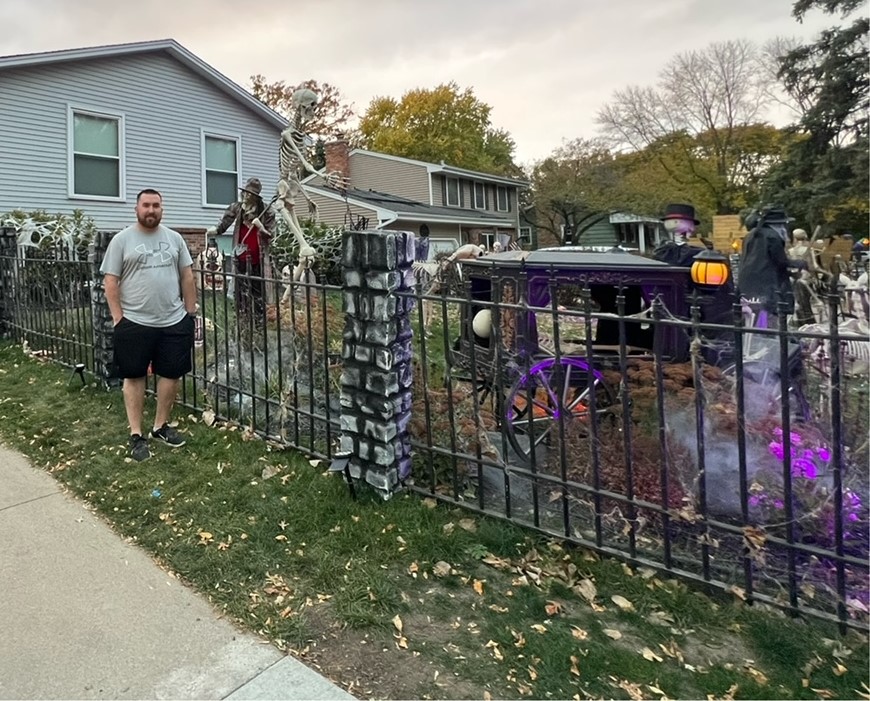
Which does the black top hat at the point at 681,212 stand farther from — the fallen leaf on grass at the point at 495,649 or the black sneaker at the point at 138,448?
the black sneaker at the point at 138,448

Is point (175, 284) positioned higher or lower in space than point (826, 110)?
lower

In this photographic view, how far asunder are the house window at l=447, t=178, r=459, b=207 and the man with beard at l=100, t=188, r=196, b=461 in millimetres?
26394

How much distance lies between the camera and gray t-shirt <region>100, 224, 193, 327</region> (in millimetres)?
3990

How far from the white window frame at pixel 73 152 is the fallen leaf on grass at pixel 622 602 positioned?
13.4 m

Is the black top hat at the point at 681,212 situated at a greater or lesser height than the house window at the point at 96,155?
lesser

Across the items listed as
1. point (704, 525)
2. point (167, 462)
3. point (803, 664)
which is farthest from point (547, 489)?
point (167, 462)

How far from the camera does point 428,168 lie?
28578mm

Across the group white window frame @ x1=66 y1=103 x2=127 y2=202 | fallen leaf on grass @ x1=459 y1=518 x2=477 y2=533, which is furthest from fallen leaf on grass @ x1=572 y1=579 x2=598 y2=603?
white window frame @ x1=66 y1=103 x2=127 y2=202

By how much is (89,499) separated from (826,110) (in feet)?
87.6

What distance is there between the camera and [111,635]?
8.07 feet

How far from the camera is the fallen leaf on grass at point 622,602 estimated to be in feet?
8.55

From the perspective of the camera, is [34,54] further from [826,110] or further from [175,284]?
[826,110]

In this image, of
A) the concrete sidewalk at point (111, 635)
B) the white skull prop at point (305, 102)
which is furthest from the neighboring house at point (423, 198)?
the concrete sidewalk at point (111, 635)

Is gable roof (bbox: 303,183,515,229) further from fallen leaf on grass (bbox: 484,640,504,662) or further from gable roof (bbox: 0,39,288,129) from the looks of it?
fallen leaf on grass (bbox: 484,640,504,662)
